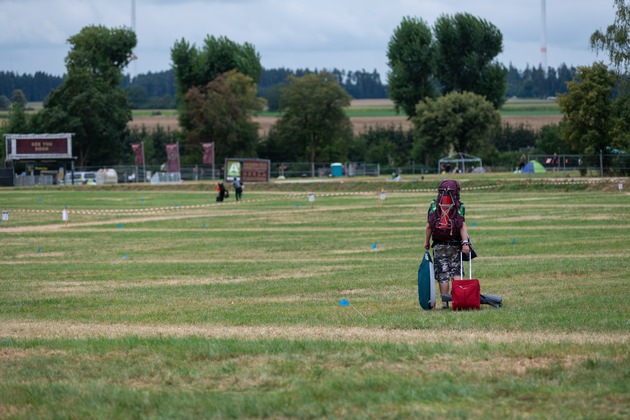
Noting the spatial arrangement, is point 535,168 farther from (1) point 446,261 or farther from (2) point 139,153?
(1) point 446,261

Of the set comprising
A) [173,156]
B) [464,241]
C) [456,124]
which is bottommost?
[464,241]

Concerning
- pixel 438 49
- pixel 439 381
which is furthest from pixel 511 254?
pixel 438 49

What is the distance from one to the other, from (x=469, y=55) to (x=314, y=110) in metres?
21.9

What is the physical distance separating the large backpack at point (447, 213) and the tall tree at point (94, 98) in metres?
121

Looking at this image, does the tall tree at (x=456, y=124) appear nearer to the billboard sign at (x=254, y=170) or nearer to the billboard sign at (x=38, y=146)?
the billboard sign at (x=254, y=170)

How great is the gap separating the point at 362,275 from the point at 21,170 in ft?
368

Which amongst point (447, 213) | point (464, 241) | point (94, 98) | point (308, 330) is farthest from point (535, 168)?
point (308, 330)

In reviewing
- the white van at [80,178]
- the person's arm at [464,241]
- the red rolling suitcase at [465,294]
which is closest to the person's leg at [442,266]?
the person's arm at [464,241]

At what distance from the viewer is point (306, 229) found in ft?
137

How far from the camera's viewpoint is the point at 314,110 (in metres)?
131

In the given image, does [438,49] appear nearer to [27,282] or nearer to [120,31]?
[120,31]

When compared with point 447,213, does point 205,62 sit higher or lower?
higher

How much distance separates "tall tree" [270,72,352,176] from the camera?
131 m

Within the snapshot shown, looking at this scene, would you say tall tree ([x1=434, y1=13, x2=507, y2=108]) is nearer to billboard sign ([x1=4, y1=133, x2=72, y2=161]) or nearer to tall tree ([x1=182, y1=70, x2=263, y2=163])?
tall tree ([x1=182, y1=70, x2=263, y2=163])
